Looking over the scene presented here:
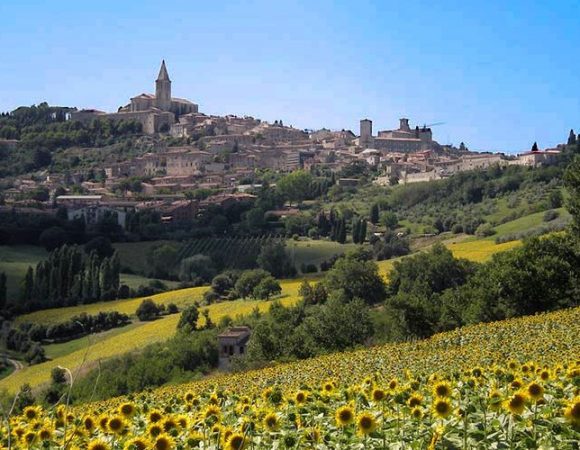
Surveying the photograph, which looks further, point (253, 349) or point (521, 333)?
point (253, 349)

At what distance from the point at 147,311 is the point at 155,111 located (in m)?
112

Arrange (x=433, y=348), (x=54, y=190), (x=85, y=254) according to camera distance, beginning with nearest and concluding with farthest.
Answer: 1. (x=433, y=348)
2. (x=85, y=254)
3. (x=54, y=190)

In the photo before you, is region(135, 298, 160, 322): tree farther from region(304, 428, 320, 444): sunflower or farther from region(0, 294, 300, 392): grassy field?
region(304, 428, 320, 444): sunflower

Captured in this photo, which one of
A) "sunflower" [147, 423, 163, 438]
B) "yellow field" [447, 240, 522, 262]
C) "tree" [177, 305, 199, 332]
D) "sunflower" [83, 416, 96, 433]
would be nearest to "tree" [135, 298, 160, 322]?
"tree" [177, 305, 199, 332]

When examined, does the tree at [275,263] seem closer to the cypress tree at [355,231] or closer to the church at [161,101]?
the cypress tree at [355,231]

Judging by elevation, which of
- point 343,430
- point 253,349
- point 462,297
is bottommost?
point 253,349

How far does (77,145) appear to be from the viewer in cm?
15150

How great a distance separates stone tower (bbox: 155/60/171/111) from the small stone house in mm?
135703

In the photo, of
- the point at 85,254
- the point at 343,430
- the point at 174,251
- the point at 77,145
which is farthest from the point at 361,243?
the point at 77,145

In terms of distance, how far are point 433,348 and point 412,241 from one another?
56.2m

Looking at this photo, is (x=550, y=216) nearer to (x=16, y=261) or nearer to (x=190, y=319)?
(x=190, y=319)

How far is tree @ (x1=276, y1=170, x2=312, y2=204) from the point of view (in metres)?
110

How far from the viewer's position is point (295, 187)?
111250mm

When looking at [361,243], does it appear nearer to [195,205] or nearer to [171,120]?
[195,205]
